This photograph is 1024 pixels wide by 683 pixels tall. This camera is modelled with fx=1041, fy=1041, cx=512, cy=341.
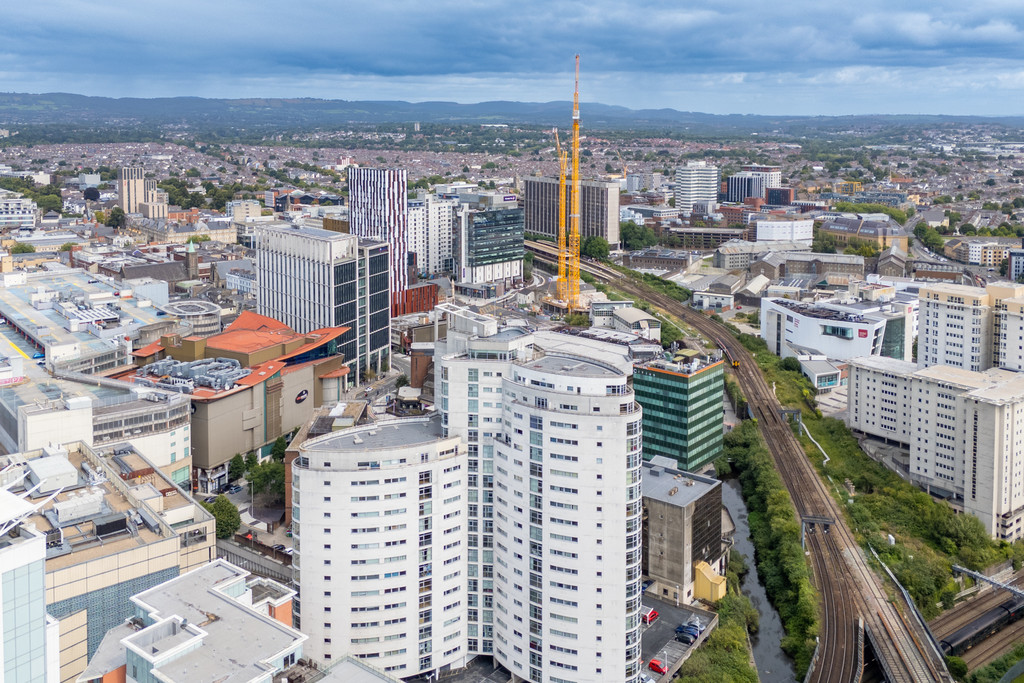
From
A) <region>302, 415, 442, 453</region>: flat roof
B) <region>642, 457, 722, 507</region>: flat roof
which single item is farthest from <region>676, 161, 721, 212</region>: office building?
<region>302, 415, 442, 453</region>: flat roof

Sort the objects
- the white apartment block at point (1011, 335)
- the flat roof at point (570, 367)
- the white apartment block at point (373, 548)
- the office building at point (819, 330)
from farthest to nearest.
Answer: the office building at point (819, 330) → the white apartment block at point (1011, 335) → the flat roof at point (570, 367) → the white apartment block at point (373, 548)

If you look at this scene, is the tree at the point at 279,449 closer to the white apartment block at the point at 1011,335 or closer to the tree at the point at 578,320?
the tree at the point at 578,320

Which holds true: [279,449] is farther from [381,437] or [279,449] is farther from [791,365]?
[791,365]

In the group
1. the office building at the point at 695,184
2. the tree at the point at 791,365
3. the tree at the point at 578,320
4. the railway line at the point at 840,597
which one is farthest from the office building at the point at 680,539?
the office building at the point at 695,184

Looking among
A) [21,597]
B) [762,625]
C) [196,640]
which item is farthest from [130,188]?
[21,597]

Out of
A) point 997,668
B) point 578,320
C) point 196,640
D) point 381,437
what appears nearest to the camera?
point 196,640

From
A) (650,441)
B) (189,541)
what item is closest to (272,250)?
(650,441)

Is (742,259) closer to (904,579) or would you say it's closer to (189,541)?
(904,579)
